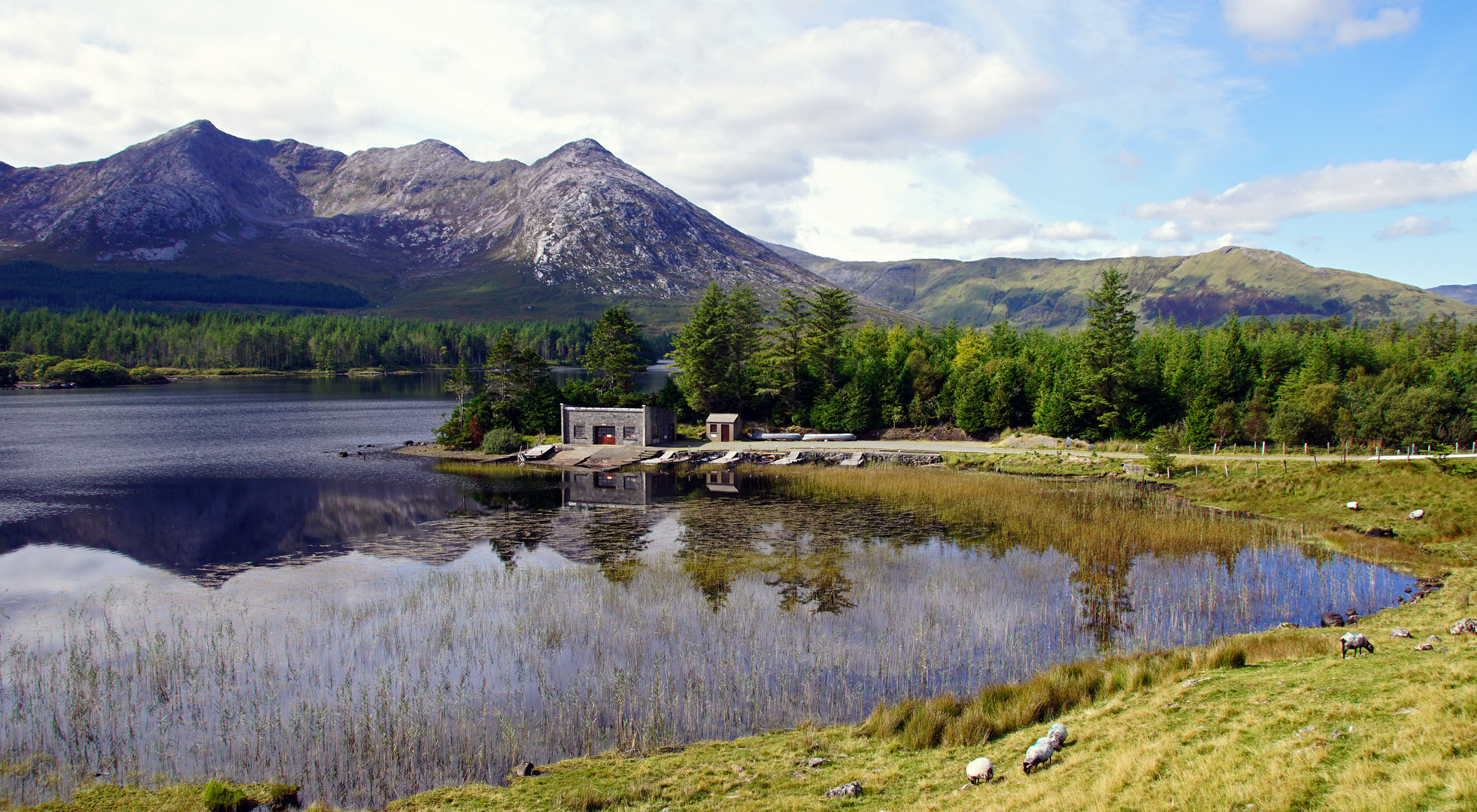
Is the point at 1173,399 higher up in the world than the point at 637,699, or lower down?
higher up

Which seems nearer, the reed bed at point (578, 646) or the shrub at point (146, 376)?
the reed bed at point (578, 646)

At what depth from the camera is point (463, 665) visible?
22.5m

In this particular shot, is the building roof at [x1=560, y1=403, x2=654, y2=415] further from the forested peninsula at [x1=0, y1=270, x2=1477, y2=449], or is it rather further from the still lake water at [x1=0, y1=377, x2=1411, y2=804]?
the still lake water at [x1=0, y1=377, x2=1411, y2=804]

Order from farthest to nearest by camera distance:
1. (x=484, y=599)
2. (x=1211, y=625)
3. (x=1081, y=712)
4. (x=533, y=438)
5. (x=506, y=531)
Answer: (x=533, y=438) < (x=506, y=531) < (x=484, y=599) < (x=1211, y=625) < (x=1081, y=712)

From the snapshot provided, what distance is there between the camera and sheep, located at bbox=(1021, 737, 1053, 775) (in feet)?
45.8

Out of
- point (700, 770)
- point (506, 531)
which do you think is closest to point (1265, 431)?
point (506, 531)

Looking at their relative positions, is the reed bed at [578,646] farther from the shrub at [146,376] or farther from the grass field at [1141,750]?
the shrub at [146,376]

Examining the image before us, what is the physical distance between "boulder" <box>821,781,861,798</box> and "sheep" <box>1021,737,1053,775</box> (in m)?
3.05

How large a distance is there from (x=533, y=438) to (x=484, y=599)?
50284 millimetres

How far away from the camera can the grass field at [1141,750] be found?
36.0ft

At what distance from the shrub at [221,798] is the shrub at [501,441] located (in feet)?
198

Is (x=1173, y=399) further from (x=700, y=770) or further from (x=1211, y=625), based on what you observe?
(x=700, y=770)

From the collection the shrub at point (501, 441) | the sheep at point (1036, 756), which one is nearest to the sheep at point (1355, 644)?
the sheep at point (1036, 756)

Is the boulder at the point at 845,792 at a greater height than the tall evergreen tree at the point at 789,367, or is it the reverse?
the tall evergreen tree at the point at 789,367
